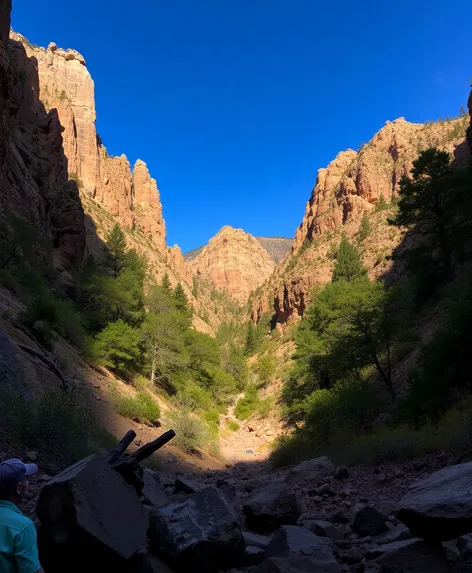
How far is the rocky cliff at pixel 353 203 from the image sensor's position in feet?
229

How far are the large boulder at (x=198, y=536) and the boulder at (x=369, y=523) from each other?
5.58 feet

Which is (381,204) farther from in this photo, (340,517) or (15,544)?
(15,544)

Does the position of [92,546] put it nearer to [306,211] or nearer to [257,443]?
[257,443]

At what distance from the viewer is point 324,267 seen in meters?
69.9

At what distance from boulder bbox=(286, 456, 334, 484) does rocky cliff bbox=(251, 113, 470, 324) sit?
2028 inches

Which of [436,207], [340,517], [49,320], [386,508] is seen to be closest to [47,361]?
[49,320]

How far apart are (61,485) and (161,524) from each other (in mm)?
1276

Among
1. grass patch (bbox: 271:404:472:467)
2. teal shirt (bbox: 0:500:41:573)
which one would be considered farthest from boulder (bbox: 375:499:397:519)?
teal shirt (bbox: 0:500:41:573)

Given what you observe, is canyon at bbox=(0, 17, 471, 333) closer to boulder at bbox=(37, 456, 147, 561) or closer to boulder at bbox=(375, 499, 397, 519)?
boulder at bbox=(37, 456, 147, 561)

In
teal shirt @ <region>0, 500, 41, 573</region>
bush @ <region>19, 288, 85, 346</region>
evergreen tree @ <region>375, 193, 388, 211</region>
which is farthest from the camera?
evergreen tree @ <region>375, 193, 388, 211</region>

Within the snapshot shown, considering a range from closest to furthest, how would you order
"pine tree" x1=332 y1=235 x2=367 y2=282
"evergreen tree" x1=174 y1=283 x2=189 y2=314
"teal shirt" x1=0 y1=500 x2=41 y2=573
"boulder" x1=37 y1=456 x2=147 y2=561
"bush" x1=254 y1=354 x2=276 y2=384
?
"teal shirt" x1=0 y1=500 x2=41 y2=573 → "boulder" x1=37 y1=456 x2=147 y2=561 → "evergreen tree" x1=174 y1=283 x2=189 y2=314 → "bush" x1=254 y1=354 x2=276 y2=384 → "pine tree" x1=332 y1=235 x2=367 y2=282

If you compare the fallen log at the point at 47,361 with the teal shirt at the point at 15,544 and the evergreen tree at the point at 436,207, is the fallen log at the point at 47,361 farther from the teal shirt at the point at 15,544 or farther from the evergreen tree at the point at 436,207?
the evergreen tree at the point at 436,207

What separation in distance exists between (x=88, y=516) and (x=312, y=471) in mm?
7934

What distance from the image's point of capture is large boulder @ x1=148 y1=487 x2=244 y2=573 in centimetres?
382
